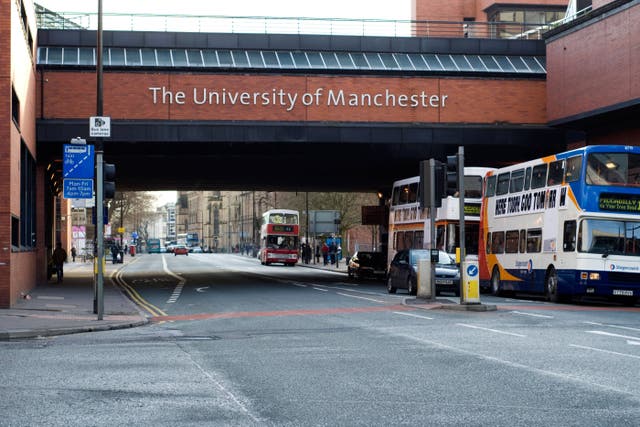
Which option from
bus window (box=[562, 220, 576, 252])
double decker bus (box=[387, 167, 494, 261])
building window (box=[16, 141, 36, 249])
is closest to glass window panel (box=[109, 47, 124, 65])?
building window (box=[16, 141, 36, 249])

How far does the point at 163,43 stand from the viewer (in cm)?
3988

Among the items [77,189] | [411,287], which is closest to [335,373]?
[77,189]

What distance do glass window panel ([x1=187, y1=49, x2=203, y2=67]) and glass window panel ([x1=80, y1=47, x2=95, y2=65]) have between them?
3.74 metres

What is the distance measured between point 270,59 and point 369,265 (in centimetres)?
1388

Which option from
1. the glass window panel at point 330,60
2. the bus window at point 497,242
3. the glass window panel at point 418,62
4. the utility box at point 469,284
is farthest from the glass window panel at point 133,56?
the utility box at point 469,284

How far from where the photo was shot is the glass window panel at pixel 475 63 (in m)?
41.1

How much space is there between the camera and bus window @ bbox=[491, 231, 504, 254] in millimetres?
34328

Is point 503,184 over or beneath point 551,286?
over

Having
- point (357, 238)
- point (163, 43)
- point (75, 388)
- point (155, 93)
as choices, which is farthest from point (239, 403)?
point (357, 238)

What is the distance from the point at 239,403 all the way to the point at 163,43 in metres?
32.0

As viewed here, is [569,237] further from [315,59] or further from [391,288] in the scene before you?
[315,59]

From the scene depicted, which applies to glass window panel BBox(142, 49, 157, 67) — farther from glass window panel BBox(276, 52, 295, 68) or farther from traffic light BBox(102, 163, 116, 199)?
traffic light BBox(102, 163, 116, 199)

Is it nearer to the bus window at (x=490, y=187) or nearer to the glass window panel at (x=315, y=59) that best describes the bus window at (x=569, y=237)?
the bus window at (x=490, y=187)

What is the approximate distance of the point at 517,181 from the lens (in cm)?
3256
